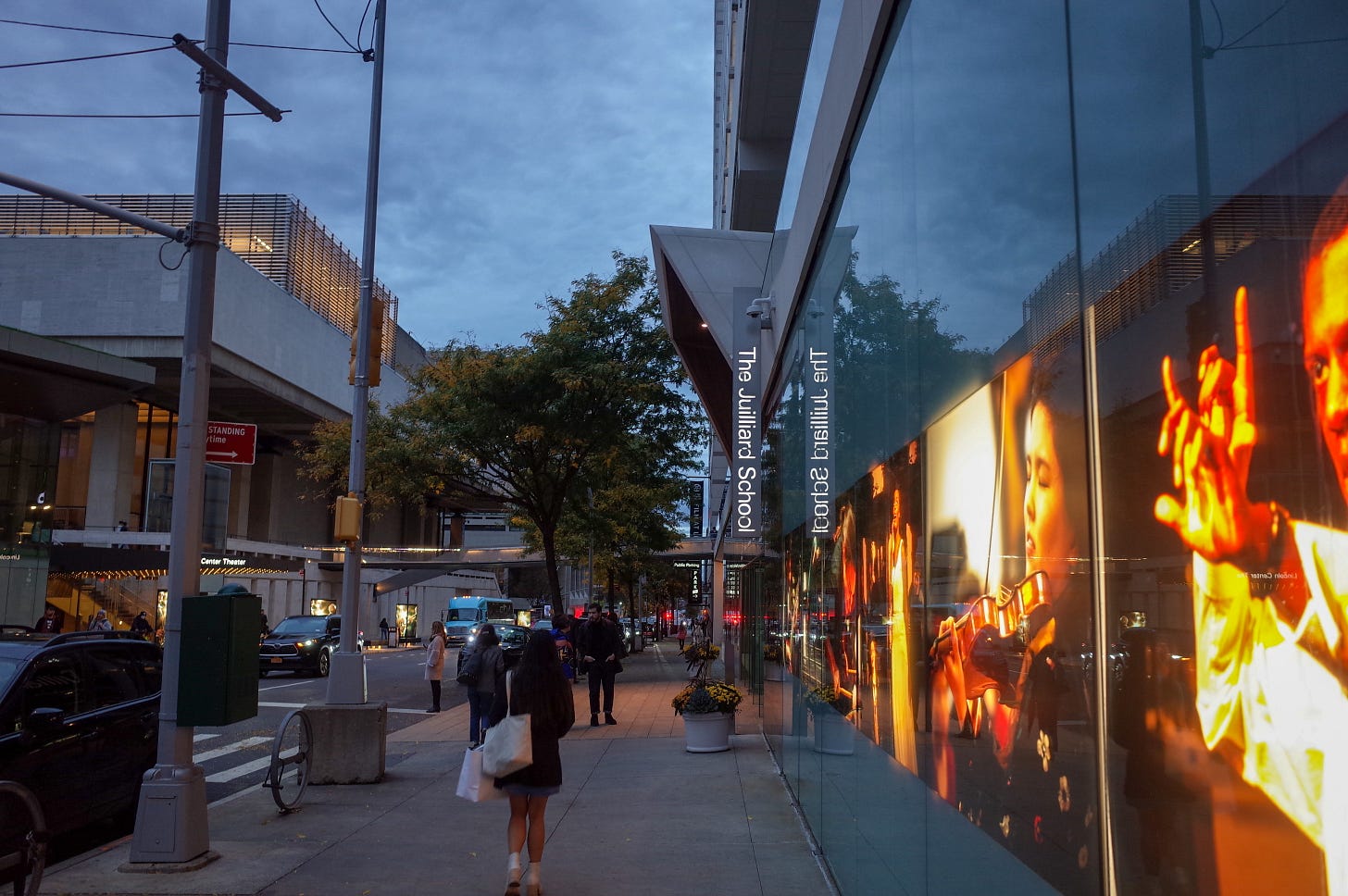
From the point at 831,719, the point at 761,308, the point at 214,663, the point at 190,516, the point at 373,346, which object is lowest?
the point at 831,719

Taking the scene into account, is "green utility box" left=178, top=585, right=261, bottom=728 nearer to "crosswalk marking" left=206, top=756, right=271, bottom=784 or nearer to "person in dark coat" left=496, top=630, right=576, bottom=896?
"person in dark coat" left=496, top=630, right=576, bottom=896

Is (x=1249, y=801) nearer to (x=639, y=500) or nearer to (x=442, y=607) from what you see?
(x=639, y=500)

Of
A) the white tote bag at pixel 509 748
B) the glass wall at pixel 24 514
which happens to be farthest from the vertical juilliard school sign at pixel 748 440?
the glass wall at pixel 24 514

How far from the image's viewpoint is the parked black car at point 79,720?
8.52 metres

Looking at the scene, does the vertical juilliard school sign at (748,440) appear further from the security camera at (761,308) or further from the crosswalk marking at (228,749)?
the crosswalk marking at (228,749)

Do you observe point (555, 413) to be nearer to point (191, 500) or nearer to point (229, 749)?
point (229, 749)

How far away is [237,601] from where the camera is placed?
28.8ft

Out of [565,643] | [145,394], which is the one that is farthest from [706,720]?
[145,394]

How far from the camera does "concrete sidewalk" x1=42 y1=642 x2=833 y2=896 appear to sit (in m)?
7.62

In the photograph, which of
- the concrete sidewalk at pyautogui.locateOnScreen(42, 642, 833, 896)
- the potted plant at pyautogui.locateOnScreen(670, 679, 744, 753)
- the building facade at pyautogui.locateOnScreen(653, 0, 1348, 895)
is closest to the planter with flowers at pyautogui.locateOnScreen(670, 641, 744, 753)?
the potted plant at pyautogui.locateOnScreen(670, 679, 744, 753)

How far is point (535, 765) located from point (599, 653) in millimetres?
11473

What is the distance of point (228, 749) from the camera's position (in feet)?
52.9

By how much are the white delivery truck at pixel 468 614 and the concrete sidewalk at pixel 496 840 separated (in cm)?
4164

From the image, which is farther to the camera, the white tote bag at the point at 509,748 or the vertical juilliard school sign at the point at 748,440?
the vertical juilliard school sign at the point at 748,440
